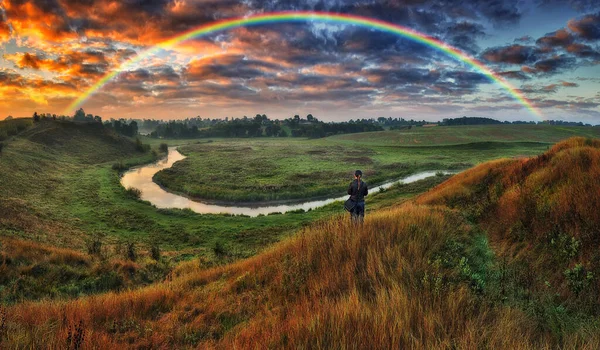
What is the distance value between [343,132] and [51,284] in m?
195

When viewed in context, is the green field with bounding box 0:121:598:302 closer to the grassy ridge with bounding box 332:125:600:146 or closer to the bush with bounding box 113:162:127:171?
the bush with bounding box 113:162:127:171

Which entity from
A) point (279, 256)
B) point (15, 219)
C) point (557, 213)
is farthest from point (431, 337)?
point (15, 219)

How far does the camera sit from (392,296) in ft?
13.1

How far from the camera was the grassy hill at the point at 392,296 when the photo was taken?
3535 mm

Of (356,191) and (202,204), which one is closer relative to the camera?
(356,191)

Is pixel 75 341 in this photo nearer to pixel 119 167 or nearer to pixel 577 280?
pixel 577 280

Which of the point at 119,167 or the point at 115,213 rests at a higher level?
the point at 119,167

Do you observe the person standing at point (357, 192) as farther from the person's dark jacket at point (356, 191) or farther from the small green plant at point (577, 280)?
the small green plant at point (577, 280)

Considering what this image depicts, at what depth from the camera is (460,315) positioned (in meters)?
3.80

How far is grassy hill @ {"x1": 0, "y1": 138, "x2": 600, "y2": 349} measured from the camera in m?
3.54

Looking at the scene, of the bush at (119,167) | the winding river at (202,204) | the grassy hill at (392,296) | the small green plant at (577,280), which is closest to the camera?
the grassy hill at (392,296)

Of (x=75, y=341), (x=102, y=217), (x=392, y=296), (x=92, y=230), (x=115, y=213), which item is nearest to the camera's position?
(x=75, y=341)

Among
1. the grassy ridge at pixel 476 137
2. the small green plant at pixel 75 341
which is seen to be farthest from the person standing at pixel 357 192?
the grassy ridge at pixel 476 137

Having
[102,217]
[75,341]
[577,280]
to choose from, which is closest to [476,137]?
[102,217]
